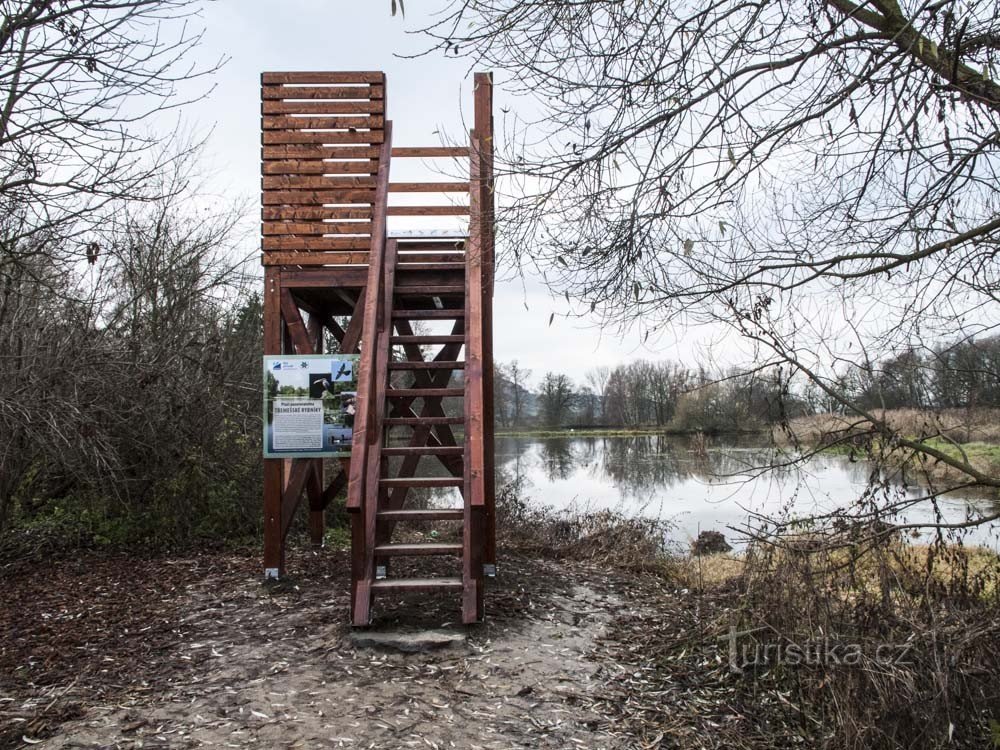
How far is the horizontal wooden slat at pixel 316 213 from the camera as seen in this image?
264 inches

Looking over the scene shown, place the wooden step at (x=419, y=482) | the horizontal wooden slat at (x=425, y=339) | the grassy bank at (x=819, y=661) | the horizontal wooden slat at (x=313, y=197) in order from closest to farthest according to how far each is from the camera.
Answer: the grassy bank at (x=819, y=661) < the wooden step at (x=419, y=482) < the horizontal wooden slat at (x=425, y=339) < the horizontal wooden slat at (x=313, y=197)

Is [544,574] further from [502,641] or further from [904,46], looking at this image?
[904,46]

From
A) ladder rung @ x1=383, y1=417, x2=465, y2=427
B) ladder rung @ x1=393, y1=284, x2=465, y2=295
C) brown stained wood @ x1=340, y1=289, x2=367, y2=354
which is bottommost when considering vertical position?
ladder rung @ x1=383, y1=417, x2=465, y2=427

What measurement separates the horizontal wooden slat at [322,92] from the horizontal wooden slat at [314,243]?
1222 millimetres

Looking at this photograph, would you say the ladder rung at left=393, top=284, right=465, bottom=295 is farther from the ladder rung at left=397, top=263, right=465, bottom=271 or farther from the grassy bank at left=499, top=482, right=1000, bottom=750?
the grassy bank at left=499, top=482, right=1000, bottom=750

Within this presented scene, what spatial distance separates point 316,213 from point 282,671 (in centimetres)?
384

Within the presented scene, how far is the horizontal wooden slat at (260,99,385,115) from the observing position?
22.1 feet

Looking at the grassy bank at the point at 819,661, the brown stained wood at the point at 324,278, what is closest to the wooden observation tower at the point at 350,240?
the brown stained wood at the point at 324,278

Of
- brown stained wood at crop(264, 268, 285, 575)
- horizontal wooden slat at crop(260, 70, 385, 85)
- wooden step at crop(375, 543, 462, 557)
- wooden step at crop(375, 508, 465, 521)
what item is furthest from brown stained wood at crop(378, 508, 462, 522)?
horizontal wooden slat at crop(260, 70, 385, 85)

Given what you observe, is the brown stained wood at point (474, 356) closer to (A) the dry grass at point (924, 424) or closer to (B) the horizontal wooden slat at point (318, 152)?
(B) the horizontal wooden slat at point (318, 152)

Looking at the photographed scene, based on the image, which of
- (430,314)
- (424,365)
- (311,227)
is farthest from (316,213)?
(424,365)

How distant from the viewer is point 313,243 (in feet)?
21.9

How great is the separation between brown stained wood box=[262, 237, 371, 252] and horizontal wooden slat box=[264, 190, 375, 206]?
32cm

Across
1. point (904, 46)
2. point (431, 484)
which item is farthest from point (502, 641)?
point (904, 46)
